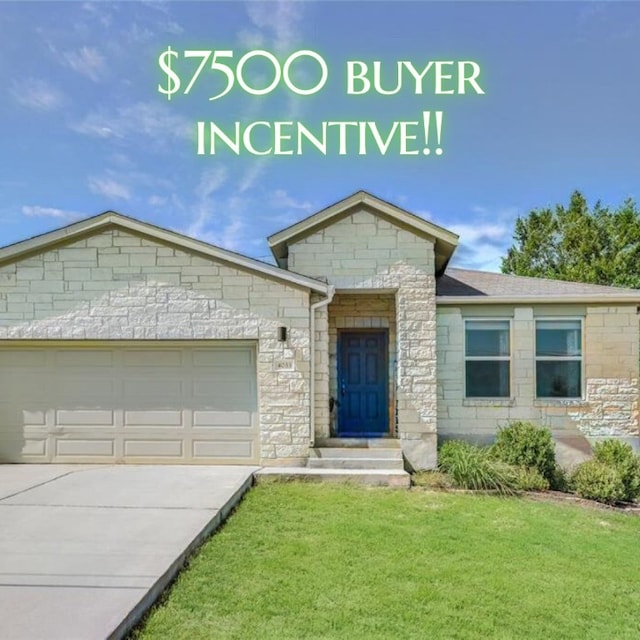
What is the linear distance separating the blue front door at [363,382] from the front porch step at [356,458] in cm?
157

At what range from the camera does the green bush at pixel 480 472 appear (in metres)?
7.95

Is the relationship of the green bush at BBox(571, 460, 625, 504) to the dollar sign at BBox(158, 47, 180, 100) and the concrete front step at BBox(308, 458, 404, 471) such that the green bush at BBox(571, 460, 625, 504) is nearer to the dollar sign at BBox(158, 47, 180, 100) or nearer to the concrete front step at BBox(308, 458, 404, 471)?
the concrete front step at BBox(308, 458, 404, 471)

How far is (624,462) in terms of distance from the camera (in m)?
8.14

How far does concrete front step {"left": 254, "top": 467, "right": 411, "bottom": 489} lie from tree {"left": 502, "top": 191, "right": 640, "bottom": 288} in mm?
17850

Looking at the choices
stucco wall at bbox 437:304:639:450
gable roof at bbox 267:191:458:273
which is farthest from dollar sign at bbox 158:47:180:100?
stucco wall at bbox 437:304:639:450

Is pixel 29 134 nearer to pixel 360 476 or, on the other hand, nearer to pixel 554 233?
pixel 360 476

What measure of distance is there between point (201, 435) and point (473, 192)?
20.7 m

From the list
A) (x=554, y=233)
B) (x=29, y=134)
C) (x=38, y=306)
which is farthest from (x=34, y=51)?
(x=554, y=233)

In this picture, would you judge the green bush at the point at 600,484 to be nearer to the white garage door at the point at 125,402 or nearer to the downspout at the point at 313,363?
the downspout at the point at 313,363

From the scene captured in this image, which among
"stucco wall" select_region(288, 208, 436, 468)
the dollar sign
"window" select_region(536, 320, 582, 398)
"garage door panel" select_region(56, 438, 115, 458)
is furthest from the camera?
"window" select_region(536, 320, 582, 398)

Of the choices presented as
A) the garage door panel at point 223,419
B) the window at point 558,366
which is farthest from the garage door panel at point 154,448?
the window at point 558,366

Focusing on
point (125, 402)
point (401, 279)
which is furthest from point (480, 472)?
point (125, 402)

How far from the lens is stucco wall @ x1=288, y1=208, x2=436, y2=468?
9.29m

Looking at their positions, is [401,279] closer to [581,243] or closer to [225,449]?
[225,449]
